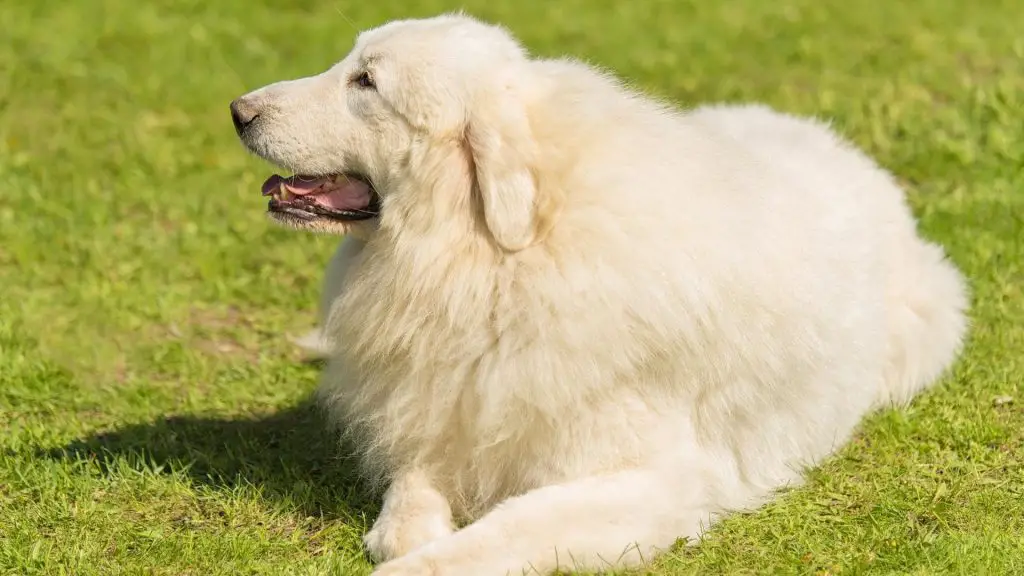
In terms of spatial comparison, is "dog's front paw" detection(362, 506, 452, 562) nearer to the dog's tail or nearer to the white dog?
the white dog

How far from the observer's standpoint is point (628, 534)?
4152 mm

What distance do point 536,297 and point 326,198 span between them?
936 millimetres

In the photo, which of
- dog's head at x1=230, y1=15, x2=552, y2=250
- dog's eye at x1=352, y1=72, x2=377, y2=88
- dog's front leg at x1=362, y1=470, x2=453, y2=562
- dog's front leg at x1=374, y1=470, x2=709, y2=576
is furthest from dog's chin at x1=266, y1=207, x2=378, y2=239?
dog's front leg at x1=374, y1=470, x2=709, y2=576

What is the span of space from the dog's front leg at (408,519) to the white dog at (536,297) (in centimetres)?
1

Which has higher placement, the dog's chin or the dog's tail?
the dog's chin

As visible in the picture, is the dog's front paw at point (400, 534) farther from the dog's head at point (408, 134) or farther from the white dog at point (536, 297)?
the dog's head at point (408, 134)

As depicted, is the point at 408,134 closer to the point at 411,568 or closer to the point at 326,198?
the point at 326,198

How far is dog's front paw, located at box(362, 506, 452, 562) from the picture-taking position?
14.0 feet

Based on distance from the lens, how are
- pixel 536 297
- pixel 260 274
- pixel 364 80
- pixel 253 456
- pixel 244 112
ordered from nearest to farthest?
pixel 536 297, pixel 364 80, pixel 244 112, pixel 253 456, pixel 260 274

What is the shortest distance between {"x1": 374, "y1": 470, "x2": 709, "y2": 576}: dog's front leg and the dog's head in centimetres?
86

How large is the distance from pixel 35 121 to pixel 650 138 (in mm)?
6747

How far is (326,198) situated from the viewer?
15.2 ft

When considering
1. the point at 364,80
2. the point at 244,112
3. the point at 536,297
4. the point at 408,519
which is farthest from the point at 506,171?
the point at 408,519

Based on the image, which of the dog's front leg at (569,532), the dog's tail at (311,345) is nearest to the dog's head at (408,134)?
the dog's front leg at (569,532)
